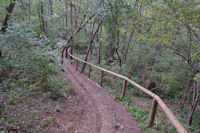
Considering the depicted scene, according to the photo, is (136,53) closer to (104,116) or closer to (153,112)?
(104,116)

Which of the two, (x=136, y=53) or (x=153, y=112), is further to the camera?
(x=136, y=53)

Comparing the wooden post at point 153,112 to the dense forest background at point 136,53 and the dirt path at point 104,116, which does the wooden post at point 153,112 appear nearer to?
the dirt path at point 104,116

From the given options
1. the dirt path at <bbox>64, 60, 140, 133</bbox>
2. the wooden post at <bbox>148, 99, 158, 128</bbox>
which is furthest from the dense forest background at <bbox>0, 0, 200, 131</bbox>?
the wooden post at <bbox>148, 99, 158, 128</bbox>

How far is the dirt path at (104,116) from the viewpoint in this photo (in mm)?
3937

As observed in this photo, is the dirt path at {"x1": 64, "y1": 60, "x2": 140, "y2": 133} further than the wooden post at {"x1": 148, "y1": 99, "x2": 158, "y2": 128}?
Yes

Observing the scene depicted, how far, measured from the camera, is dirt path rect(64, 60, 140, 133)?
3937mm

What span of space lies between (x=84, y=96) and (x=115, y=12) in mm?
5896

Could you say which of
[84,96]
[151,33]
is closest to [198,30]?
[151,33]

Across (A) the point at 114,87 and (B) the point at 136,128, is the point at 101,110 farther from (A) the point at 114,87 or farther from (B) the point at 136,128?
(A) the point at 114,87

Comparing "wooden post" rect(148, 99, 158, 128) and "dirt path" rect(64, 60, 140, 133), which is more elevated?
"wooden post" rect(148, 99, 158, 128)

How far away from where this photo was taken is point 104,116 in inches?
181

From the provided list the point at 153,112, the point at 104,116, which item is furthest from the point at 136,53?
the point at 153,112

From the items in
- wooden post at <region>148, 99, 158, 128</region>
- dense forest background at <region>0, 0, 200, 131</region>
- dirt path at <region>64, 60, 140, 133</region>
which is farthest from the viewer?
dense forest background at <region>0, 0, 200, 131</region>

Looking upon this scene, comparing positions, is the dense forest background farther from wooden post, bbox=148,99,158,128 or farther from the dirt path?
wooden post, bbox=148,99,158,128
